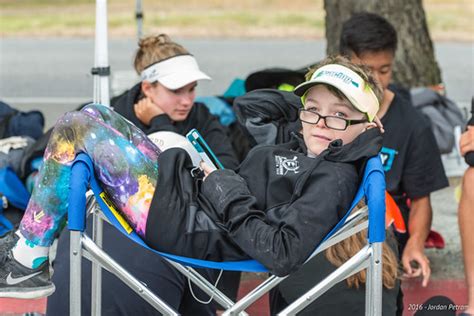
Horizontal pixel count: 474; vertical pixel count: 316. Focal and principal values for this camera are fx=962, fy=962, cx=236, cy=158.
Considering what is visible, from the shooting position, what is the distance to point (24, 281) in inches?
129

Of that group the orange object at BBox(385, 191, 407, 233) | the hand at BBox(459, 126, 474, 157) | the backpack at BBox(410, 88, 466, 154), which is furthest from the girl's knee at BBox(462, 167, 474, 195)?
the backpack at BBox(410, 88, 466, 154)

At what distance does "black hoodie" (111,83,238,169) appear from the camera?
4.44 m

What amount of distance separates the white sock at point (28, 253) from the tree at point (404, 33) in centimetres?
338


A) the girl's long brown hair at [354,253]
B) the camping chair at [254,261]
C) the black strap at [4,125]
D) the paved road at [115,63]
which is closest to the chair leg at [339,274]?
the camping chair at [254,261]

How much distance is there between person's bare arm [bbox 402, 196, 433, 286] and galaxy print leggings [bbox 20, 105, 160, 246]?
142cm

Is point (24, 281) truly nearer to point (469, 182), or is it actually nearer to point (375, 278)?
point (375, 278)

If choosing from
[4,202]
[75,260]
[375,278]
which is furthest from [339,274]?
[4,202]

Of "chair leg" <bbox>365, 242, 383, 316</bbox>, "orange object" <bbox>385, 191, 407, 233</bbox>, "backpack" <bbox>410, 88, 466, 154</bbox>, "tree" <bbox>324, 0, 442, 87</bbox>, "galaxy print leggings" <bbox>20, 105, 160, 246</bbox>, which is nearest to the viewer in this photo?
"chair leg" <bbox>365, 242, 383, 316</bbox>

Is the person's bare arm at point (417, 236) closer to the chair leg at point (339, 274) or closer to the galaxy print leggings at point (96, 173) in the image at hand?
the chair leg at point (339, 274)

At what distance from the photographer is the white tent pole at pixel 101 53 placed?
4383 millimetres

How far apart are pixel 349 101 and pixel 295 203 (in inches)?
17.8

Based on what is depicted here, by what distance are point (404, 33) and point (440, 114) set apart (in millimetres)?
684

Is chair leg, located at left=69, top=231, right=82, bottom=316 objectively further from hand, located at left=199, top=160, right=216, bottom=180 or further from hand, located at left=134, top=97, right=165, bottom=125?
hand, located at left=134, top=97, right=165, bottom=125

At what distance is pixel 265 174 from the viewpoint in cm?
333
